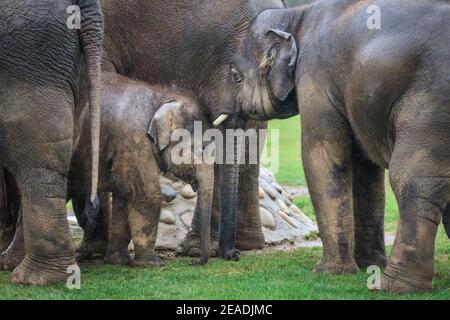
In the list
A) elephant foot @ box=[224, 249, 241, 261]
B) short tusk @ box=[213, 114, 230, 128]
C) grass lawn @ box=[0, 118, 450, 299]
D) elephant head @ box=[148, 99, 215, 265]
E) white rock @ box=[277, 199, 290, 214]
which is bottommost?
grass lawn @ box=[0, 118, 450, 299]

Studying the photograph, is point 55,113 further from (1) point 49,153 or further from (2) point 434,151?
(2) point 434,151

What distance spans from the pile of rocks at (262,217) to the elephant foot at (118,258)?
45.1 inches

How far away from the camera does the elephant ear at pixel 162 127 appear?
1041cm

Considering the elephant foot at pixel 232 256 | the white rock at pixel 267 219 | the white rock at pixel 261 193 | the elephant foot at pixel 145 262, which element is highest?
the white rock at pixel 261 193

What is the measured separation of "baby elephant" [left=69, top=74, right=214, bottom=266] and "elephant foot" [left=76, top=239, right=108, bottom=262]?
19.3 inches

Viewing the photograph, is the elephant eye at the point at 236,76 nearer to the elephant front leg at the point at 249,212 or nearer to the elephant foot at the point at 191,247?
the elephant front leg at the point at 249,212

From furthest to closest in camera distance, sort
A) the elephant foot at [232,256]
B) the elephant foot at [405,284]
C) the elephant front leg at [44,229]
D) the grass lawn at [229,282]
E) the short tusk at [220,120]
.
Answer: the short tusk at [220,120], the elephant foot at [232,256], the elephant front leg at [44,229], the grass lawn at [229,282], the elephant foot at [405,284]

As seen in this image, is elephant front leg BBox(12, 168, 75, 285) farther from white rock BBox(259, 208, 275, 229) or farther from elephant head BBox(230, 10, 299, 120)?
white rock BBox(259, 208, 275, 229)

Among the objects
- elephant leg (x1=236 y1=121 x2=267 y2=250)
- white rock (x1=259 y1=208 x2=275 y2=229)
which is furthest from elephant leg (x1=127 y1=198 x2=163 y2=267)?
white rock (x1=259 y1=208 x2=275 y2=229)

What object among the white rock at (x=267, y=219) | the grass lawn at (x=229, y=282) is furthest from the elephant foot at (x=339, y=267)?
the white rock at (x=267, y=219)

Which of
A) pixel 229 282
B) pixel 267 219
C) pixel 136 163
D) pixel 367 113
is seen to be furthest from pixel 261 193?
pixel 367 113

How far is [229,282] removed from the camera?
923 cm

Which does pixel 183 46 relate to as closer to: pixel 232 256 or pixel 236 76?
pixel 236 76

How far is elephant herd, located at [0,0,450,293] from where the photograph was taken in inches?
330
